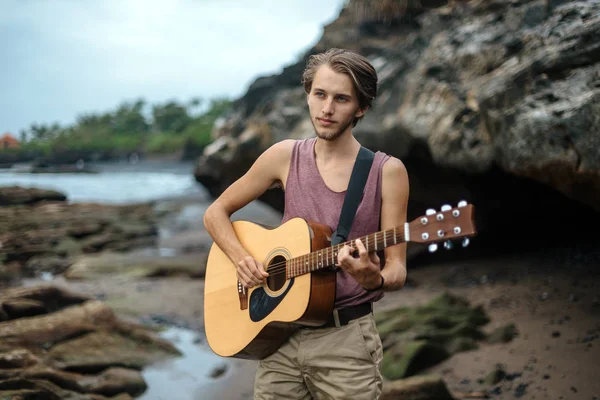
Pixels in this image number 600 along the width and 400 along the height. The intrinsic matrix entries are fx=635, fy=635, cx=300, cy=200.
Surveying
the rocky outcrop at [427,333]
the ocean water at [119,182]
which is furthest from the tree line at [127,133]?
the rocky outcrop at [427,333]

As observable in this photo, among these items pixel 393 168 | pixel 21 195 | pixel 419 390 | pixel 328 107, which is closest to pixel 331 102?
pixel 328 107

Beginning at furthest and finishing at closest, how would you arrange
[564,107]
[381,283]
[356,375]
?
[564,107] < [356,375] < [381,283]

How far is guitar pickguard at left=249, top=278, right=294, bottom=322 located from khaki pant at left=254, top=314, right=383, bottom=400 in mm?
147

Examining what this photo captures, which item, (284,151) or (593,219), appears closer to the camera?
(284,151)

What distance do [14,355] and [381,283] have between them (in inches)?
117

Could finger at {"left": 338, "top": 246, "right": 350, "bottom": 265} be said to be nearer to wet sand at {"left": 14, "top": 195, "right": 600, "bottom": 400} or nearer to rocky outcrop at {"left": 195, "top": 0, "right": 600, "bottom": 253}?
rocky outcrop at {"left": 195, "top": 0, "right": 600, "bottom": 253}

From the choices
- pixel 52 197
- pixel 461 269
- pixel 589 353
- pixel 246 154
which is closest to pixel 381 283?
pixel 589 353

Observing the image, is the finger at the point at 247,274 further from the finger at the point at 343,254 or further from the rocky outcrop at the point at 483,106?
the rocky outcrop at the point at 483,106

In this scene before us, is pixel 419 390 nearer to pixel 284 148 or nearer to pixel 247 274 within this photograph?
pixel 247 274

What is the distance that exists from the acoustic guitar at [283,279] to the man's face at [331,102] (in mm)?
365

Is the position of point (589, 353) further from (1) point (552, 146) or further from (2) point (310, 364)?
(2) point (310, 364)

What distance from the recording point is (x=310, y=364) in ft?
7.80

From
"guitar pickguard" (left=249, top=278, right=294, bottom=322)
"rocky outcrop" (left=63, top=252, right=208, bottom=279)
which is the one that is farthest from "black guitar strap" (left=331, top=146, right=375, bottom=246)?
"rocky outcrop" (left=63, top=252, right=208, bottom=279)

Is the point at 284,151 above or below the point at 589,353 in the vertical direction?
above
